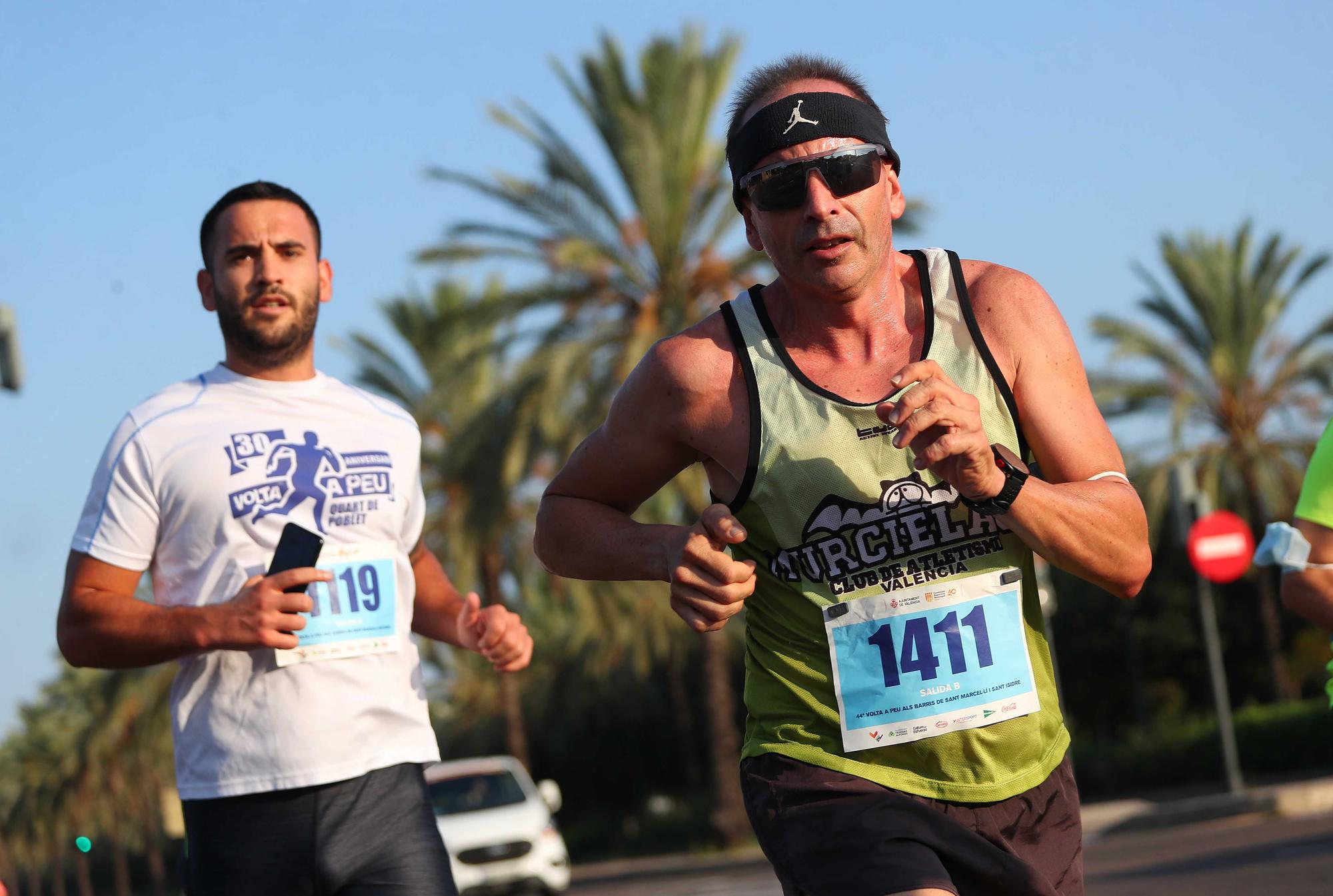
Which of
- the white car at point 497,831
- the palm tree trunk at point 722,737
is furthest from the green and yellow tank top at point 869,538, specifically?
the palm tree trunk at point 722,737

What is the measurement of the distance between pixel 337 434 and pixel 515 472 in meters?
16.9

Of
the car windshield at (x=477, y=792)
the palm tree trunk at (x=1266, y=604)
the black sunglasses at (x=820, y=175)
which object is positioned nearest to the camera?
the black sunglasses at (x=820, y=175)

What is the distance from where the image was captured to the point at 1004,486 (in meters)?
2.81

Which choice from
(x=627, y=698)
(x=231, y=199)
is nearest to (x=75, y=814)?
(x=627, y=698)

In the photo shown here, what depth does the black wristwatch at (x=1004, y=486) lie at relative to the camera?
9.24 ft

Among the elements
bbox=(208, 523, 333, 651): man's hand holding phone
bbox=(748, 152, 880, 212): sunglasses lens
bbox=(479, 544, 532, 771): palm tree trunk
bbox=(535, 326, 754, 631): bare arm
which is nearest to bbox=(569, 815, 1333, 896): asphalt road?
bbox=(535, 326, 754, 631): bare arm

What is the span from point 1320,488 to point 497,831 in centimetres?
1426

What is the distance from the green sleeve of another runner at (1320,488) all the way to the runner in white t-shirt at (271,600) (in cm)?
212

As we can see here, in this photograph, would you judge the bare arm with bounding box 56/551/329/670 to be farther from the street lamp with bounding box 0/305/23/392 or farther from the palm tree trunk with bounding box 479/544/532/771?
the palm tree trunk with bounding box 479/544/532/771

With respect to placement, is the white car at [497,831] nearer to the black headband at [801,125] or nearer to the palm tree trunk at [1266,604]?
the palm tree trunk at [1266,604]

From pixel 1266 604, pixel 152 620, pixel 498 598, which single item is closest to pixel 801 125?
pixel 152 620

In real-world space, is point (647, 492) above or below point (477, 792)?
above

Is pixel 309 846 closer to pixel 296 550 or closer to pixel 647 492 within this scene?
pixel 296 550

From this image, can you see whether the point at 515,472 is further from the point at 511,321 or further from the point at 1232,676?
the point at 1232,676
